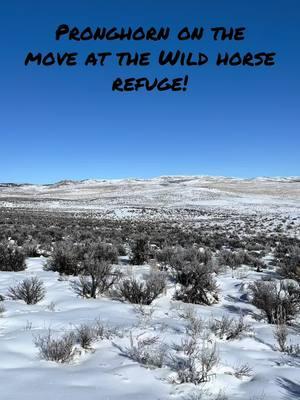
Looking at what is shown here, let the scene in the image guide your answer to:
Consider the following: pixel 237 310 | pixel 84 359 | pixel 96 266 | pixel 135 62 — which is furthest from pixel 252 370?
pixel 135 62

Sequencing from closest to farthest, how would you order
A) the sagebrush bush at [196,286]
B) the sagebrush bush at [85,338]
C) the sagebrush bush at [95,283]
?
the sagebrush bush at [85,338] → the sagebrush bush at [95,283] → the sagebrush bush at [196,286]

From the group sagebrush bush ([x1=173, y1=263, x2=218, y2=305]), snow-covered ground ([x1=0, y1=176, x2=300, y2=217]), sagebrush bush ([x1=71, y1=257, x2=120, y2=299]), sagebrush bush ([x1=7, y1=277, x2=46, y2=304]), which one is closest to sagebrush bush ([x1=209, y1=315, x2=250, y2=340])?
sagebrush bush ([x1=173, y1=263, x2=218, y2=305])

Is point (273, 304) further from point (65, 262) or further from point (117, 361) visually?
point (65, 262)

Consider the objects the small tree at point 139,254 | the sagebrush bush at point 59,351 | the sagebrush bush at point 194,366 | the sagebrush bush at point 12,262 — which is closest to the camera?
the sagebrush bush at point 194,366

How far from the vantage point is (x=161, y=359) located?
4.34m

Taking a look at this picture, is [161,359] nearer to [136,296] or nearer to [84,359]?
[84,359]

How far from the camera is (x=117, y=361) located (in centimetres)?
446

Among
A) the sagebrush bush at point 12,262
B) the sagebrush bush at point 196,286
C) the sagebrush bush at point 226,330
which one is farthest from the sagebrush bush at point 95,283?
the sagebrush bush at point 226,330

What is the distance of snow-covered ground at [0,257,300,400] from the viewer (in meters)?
3.67

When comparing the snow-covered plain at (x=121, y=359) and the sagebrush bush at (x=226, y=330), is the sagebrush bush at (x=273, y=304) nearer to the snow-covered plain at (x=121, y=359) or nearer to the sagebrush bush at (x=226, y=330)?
the snow-covered plain at (x=121, y=359)

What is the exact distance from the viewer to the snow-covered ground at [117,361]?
12.1ft

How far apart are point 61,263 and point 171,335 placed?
19.6ft

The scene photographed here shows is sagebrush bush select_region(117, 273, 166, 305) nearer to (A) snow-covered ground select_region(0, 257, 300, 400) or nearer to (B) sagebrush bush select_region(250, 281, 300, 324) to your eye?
(A) snow-covered ground select_region(0, 257, 300, 400)

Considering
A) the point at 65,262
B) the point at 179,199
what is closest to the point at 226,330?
the point at 65,262
